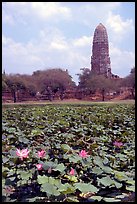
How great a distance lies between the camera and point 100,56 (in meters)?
43.2

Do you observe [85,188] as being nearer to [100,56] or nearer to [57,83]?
[57,83]

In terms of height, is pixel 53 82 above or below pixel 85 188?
above

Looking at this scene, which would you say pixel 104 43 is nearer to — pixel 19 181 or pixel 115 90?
pixel 115 90

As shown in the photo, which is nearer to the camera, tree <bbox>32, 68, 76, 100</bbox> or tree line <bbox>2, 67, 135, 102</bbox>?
tree line <bbox>2, 67, 135, 102</bbox>

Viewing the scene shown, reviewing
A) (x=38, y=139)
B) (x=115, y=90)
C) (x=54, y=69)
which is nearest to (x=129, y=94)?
(x=115, y=90)

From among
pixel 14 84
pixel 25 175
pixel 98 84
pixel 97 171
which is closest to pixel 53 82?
pixel 98 84

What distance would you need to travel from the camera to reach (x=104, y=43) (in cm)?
4428

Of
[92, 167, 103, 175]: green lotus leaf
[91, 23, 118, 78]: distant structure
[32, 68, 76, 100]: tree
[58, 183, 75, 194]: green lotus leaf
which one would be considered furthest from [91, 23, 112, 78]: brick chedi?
[58, 183, 75, 194]: green lotus leaf

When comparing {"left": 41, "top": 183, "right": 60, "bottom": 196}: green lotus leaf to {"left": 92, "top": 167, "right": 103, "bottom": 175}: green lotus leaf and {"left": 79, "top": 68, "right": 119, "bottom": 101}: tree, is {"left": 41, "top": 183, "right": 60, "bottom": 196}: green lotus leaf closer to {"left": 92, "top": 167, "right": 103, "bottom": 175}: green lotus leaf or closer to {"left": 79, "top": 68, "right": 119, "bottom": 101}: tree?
{"left": 92, "top": 167, "right": 103, "bottom": 175}: green lotus leaf

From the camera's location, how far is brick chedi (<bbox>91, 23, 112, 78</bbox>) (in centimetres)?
4162

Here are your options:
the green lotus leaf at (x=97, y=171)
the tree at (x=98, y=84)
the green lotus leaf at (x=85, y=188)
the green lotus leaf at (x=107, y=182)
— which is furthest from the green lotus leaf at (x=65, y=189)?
the tree at (x=98, y=84)

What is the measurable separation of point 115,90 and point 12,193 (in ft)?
101

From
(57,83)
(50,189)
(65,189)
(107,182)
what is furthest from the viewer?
(57,83)

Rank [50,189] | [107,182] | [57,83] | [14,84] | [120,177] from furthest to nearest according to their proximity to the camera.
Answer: [57,83]
[14,84]
[120,177]
[107,182]
[50,189]
